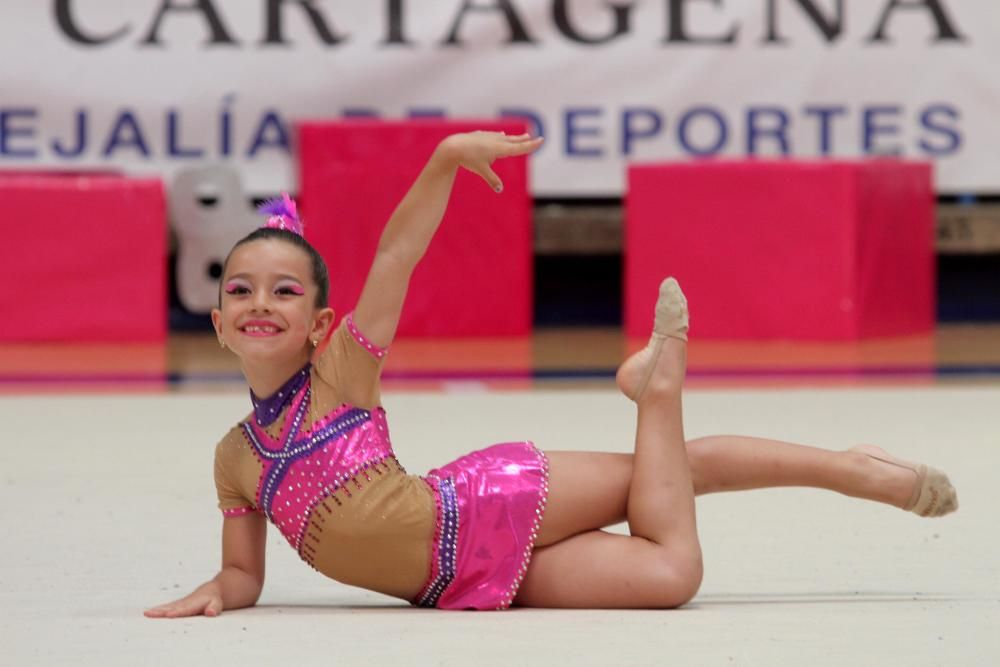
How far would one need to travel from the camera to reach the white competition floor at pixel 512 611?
1.98 meters

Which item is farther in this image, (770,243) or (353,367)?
(770,243)

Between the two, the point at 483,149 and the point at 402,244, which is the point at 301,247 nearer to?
the point at 402,244

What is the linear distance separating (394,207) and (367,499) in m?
3.92

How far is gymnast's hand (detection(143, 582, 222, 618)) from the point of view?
7.08 feet

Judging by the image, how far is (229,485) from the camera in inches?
90.5

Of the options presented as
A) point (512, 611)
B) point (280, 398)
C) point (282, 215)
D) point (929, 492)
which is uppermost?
point (282, 215)

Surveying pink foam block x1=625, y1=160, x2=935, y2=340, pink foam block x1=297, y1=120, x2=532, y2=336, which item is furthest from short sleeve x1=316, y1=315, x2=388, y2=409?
pink foam block x1=625, y1=160, x2=935, y2=340

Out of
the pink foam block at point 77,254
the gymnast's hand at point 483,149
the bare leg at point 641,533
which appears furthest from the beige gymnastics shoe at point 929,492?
the pink foam block at point 77,254

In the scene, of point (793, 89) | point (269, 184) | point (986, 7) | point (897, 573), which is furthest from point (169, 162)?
point (897, 573)

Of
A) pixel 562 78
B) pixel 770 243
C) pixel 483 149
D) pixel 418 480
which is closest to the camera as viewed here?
pixel 483 149

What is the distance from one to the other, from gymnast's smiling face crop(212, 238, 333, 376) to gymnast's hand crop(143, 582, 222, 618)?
11.7 inches

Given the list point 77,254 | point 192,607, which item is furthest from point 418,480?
point 77,254

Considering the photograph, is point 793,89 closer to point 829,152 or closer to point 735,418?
point 829,152

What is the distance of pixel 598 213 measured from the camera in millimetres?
6938
